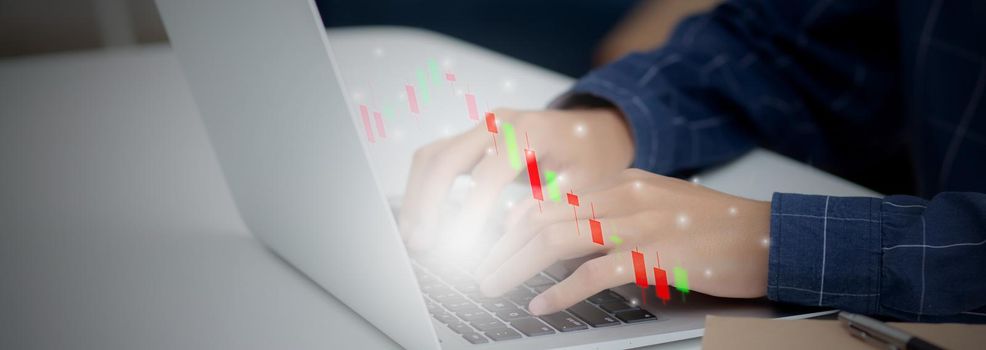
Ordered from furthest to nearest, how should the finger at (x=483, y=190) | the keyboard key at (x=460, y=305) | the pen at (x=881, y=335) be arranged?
the finger at (x=483, y=190) → the keyboard key at (x=460, y=305) → the pen at (x=881, y=335)

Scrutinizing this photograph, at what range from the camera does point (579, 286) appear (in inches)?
20.5

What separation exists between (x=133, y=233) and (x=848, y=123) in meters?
0.74

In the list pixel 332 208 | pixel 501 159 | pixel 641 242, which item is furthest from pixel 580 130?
pixel 332 208

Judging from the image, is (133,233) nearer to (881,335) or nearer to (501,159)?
(501,159)

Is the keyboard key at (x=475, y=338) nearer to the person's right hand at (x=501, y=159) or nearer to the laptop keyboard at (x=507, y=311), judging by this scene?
the laptop keyboard at (x=507, y=311)

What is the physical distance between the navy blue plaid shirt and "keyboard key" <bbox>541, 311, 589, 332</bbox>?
126mm

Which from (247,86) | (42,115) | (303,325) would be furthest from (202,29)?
(42,115)

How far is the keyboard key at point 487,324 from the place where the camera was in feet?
1.66

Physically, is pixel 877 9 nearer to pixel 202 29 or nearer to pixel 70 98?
pixel 202 29

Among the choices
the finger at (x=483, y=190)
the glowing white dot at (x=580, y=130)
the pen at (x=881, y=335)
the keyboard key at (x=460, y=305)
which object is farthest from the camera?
the glowing white dot at (x=580, y=130)

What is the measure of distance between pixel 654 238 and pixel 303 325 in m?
0.22

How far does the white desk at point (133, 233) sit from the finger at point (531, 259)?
0.07m

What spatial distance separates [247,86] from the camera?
52cm

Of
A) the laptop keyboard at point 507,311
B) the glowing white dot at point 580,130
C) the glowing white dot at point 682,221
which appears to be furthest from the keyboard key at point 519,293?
the glowing white dot at point 580,130
